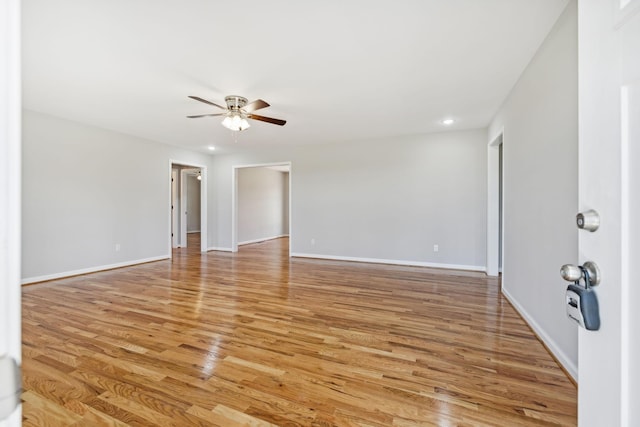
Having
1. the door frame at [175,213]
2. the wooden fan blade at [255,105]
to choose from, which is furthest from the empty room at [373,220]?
the door frame at [175,213]

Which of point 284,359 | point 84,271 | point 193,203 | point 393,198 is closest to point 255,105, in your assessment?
point 284,359

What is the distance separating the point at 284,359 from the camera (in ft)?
6.97

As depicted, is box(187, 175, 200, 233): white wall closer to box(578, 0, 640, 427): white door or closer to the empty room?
the empty room

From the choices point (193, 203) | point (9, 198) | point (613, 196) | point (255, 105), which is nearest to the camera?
point (9, 198)

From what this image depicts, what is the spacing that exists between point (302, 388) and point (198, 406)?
60 cm

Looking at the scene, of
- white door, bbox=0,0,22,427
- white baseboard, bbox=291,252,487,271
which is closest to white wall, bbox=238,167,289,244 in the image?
white baseboard, bbox=291,252,487,271

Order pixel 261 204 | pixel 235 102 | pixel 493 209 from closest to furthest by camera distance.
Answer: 1. pixel 235 102
2. pixel 493 209
3. pixel 261 204

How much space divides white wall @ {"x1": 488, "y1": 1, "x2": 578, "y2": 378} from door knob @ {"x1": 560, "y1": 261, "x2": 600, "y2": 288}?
152 centimetres

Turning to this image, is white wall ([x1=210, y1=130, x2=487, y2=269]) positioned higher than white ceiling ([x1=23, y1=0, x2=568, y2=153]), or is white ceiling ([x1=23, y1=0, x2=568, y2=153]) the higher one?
white ceiling ([x1=23, y1=0, x2=568, y2=153])

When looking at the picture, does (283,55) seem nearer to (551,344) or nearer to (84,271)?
(551,344)

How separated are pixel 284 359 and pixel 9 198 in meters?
2.05

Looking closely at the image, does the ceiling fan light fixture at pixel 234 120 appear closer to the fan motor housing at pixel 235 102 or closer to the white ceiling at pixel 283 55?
the fan motor housing at pixel 235 102

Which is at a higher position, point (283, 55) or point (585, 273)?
point (283, 55)

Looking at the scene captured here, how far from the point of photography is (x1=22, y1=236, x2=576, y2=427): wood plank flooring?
1599 mm
